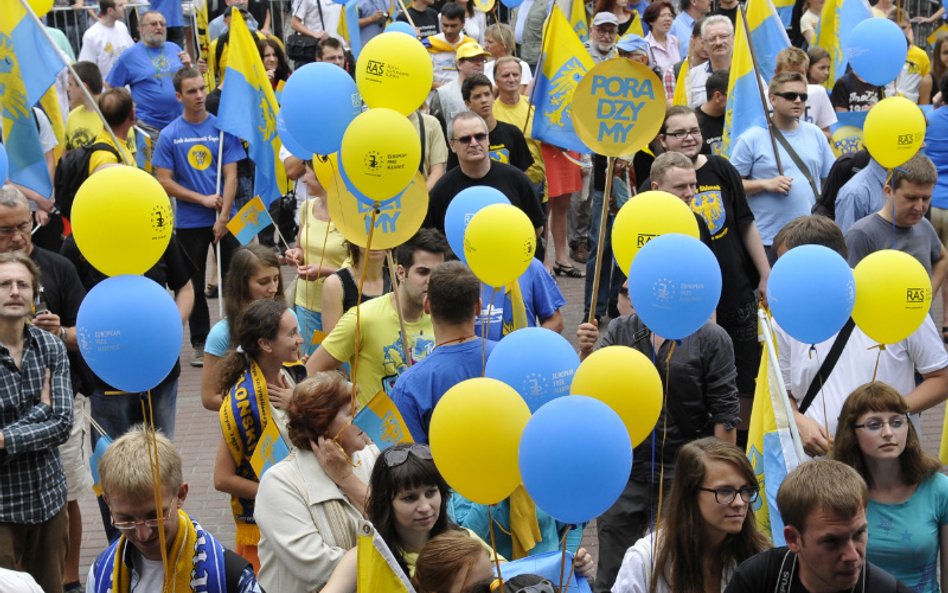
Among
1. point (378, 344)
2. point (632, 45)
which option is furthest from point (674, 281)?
point (632, 45)

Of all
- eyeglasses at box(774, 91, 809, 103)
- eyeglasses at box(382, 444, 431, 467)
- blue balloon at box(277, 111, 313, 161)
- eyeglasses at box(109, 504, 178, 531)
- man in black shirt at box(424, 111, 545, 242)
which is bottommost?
eyeglasses at box(109, 504, 178, 531)

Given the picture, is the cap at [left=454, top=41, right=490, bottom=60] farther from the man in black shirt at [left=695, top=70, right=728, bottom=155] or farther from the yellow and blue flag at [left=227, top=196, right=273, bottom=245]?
the yellow and blue flag at [left=227, top=196, right=273, bottom=245]

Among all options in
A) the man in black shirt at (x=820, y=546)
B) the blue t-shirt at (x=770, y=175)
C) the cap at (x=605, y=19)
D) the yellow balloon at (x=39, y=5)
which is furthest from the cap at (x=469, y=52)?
the man in black shirt at (x=820, y=546)

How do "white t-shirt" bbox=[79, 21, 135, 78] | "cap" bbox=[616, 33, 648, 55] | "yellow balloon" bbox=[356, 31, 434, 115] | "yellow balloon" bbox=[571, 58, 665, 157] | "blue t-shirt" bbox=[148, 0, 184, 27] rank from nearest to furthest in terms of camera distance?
"yellow balloon" bbox=[571, 58, 665, 157], "yellow balloon" bbox=[356, 31, 434, 115], "cap" bbox=[616, 33, 648, 55], "white t-shirt" bbox=[79, 21, 135, 78], "blue t-shirt" bbox=[148, 0, 184, 27]

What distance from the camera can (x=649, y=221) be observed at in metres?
5.51

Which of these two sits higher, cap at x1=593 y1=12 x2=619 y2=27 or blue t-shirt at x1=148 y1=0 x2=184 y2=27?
cap at x1=593 y1=12 x2=619 y2=27

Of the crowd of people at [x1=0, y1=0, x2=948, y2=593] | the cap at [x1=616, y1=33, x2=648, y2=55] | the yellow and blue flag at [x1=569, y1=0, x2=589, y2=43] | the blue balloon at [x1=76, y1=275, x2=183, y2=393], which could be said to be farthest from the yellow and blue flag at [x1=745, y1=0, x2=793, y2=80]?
the blue balloon at [x1=76, y1=275, x2=183, y2=393]

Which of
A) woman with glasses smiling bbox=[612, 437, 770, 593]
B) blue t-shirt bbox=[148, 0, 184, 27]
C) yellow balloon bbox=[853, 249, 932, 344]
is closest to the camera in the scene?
woman with glasses smiling bbox=[612, 437, 770, 593]

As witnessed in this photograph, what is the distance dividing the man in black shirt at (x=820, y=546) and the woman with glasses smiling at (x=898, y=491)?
2.50 feet

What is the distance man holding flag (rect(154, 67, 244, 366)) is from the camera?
418 inches

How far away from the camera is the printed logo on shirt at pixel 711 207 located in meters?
7.72

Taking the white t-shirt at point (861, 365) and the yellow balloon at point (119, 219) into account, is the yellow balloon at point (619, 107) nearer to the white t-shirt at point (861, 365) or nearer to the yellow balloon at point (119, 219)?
the white t-shirt at point (861, 365)

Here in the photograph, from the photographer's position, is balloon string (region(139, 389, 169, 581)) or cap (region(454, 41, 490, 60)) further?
cap (region(454, 41, 490, 60))

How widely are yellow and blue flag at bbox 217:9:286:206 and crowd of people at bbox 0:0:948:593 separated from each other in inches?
12.7
